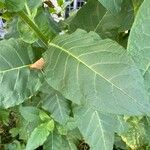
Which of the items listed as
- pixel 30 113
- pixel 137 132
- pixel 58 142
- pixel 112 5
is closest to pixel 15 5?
pixel 112 5

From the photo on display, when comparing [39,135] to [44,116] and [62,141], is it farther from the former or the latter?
[62,141]

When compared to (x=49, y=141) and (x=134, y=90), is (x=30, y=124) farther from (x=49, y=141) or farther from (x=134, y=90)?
(x=134, y=90)

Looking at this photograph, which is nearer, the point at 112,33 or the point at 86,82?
the point at 86,82

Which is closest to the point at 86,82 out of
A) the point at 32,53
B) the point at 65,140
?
the point at 32,53

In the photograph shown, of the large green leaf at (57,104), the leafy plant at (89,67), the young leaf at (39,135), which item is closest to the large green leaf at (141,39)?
the leafy plant at (89,67)

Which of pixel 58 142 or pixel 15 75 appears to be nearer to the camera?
pixel 15 75

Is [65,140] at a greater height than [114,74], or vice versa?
[114,74]

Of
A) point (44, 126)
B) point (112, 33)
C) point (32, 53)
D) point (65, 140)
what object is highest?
point (32, 53)

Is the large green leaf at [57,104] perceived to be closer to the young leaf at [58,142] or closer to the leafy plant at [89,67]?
the leafy plant at [89,67]
